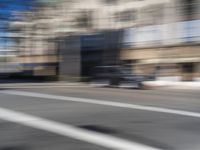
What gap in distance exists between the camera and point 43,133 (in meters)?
7.98

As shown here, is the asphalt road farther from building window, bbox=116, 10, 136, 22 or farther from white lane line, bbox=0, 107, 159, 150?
building window, bbox=116, 10, 136, 22

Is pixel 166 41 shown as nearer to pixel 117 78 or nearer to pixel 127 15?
pixel 127 15

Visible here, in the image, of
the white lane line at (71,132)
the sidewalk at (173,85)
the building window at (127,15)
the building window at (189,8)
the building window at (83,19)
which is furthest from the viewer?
the building window at (127,15)

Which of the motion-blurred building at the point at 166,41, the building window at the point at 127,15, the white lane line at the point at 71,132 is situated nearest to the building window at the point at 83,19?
the building window at the point at 127,15

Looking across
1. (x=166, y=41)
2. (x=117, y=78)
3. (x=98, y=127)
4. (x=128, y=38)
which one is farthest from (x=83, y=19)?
(x=98, y=127)

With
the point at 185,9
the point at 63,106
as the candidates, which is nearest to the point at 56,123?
the point at 63,106

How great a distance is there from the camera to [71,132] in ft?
26.7

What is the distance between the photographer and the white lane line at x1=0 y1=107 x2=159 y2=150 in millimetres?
6992

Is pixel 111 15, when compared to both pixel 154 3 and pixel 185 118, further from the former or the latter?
pixel 185 118

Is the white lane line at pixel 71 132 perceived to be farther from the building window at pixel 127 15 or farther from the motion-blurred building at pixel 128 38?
the building window at pixel 127 15

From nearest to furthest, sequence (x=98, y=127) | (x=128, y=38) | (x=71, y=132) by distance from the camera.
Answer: (x=71, y=132)
(x=98, y=127)
(x=128, y=38)

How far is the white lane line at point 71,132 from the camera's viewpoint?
6992 mm

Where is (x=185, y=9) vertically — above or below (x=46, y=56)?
above

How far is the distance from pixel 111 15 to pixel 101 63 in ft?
13.5
